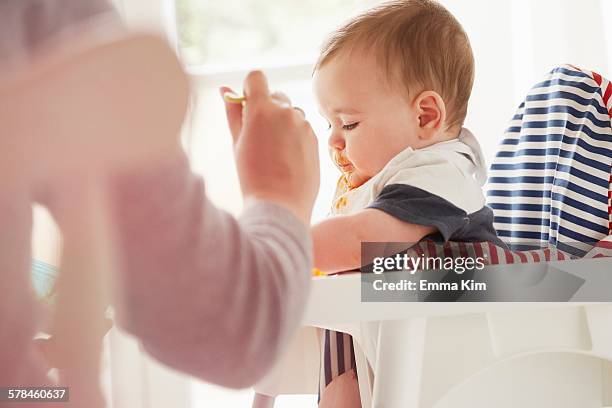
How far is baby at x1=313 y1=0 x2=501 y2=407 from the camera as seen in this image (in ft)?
2.11

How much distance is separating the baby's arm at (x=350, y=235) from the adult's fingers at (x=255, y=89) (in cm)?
32

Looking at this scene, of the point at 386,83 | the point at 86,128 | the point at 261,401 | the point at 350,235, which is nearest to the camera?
the point at 86,128

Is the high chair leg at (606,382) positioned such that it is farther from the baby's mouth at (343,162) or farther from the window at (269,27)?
the window at (269,27)

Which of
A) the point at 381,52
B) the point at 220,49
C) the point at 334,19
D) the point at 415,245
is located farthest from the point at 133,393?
the point at 334,19

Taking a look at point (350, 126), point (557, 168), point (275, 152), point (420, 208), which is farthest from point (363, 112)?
point (275, 152)

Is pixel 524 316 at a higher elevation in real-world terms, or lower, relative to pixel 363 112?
lower

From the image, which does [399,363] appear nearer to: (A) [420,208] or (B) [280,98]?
(A) [420,208]

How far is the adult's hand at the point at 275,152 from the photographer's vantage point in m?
0.25

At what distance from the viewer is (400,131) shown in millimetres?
725

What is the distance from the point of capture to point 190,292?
8.1 inches

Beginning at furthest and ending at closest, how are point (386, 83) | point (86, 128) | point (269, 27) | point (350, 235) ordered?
point (269, 27), point (386, 83), point (350, 235), point (86, 128)

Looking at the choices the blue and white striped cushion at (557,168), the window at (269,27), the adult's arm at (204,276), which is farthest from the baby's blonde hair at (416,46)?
the adult's arm at (204,276)

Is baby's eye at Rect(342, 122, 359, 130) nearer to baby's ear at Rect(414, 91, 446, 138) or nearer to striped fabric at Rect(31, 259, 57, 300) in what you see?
baby's ear at Rect(414, 91, 446, 138)

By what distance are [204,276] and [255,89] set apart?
0.09 m
